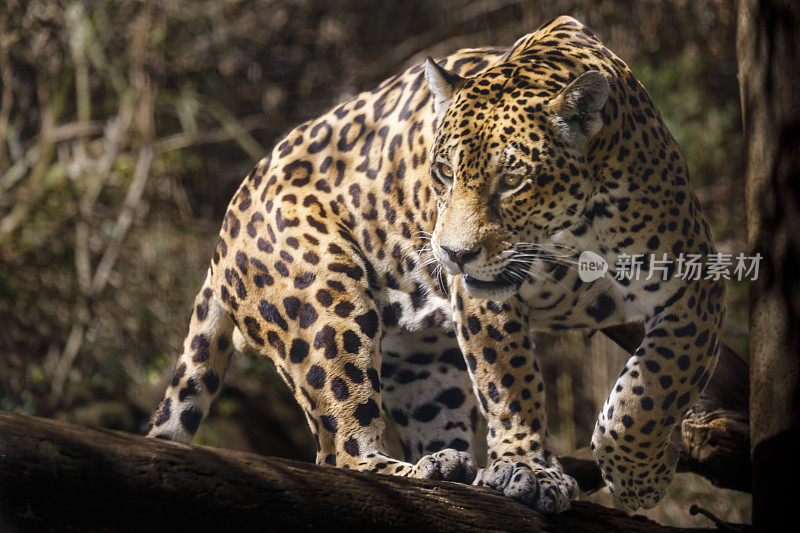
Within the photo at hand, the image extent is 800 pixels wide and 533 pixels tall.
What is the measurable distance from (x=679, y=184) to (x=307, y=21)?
6.01m

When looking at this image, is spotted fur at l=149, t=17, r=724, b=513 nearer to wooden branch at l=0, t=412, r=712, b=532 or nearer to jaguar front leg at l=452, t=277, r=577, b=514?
jaguar front leg at l=452, t=277, r=577, b=514

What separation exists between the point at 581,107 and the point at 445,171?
0.49 meters

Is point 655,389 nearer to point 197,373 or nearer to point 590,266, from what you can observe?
point 590,266

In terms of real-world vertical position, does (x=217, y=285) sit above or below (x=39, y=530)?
above

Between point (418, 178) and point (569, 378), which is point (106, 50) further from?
point (418, 178)

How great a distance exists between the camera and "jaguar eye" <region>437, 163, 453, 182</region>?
3.25 meters

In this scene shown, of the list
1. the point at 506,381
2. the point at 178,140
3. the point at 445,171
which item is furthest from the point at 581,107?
the point at 178,140

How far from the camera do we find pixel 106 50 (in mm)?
8227

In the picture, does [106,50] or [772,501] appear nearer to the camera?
[772,501]

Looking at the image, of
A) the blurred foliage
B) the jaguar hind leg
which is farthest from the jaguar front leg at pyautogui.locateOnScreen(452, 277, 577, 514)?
the blurred foliage

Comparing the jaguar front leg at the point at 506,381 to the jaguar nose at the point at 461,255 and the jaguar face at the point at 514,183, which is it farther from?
the jaguar nose at the point at 461,255

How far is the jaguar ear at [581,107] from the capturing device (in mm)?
3061

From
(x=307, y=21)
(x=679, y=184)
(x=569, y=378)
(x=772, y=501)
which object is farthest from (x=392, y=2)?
(x=772, y=501)

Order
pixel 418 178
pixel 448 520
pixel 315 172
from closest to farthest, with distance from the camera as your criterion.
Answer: pixel 448 520, pixel 418 178, pixel 315 172
